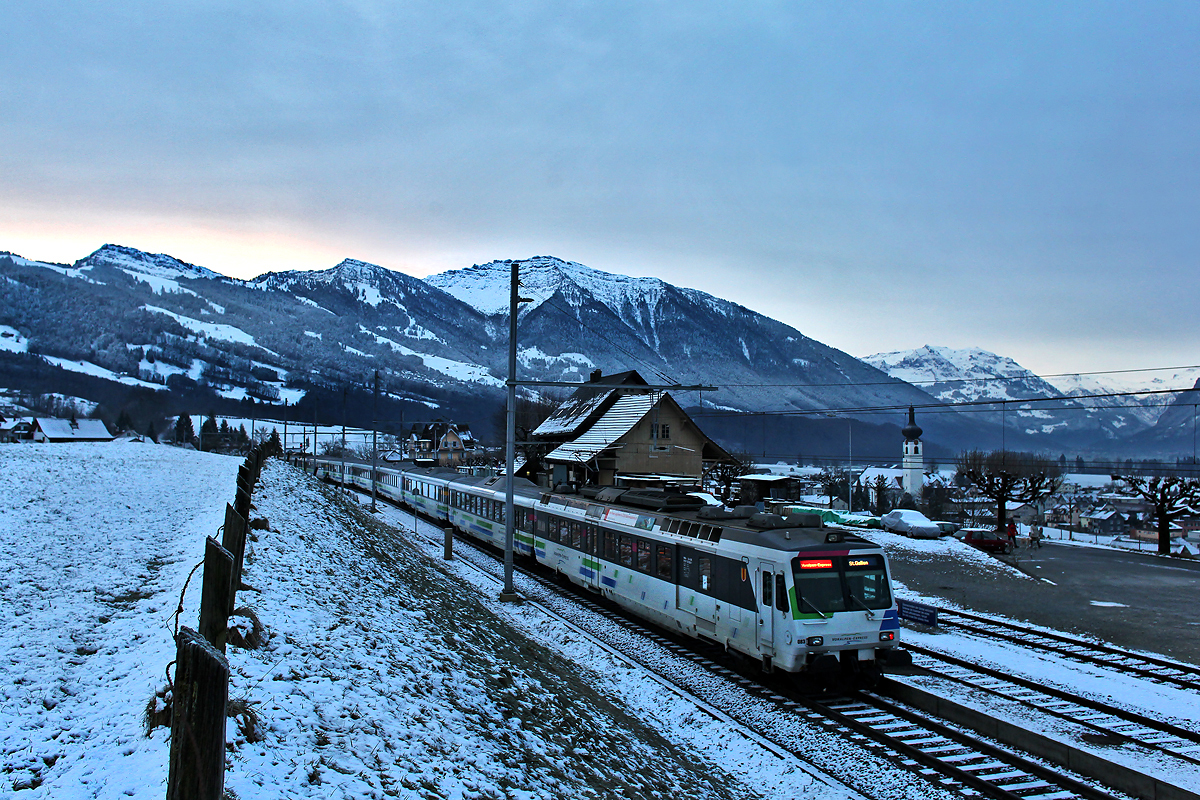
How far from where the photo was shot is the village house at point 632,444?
44906 millimetres

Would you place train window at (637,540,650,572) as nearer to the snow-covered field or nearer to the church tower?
the snow-covered field

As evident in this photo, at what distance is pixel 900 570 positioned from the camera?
28922 millimetres

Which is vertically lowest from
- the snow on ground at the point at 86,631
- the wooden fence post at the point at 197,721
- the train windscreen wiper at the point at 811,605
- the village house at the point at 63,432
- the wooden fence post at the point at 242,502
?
the train windscreen wiper at the point at 811,605

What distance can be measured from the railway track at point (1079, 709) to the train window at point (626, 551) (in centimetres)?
664

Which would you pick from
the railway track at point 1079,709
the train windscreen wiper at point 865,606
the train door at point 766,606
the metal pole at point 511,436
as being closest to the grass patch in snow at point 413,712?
the train door at point 766,606

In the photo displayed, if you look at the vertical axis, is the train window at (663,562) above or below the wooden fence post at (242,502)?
below

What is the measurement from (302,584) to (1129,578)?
31549 mm

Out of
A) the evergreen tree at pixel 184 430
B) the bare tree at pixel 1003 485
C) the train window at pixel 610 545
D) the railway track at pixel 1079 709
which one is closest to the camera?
the railway track at pixel 1079 709

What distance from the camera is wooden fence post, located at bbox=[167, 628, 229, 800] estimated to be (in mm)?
4016

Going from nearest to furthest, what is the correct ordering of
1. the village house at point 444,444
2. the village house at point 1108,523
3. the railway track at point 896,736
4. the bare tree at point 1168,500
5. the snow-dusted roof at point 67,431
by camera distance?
the railway track at point 896,736 < the bare tree at point 1168,500 < the snow-dusted roof at point 67,431 < the village house at point 1108,523 < the village house at point 444,444

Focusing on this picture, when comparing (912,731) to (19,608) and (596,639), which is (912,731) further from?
(19,608)

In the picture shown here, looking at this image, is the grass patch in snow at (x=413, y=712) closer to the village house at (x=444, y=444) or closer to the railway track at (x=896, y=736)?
the railway track at (x=896, y=736)

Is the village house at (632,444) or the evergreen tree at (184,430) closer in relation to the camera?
the village house at (632,444)

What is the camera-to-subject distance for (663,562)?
16.5 metres
